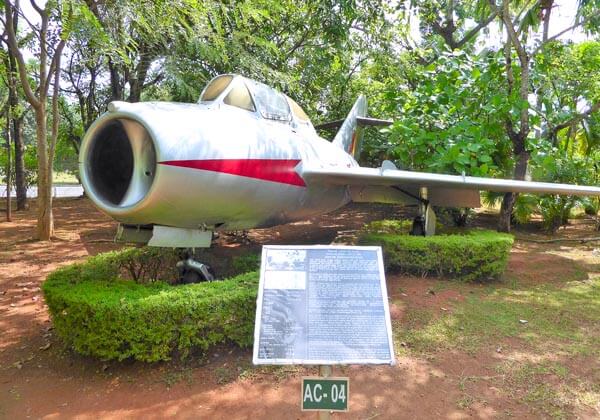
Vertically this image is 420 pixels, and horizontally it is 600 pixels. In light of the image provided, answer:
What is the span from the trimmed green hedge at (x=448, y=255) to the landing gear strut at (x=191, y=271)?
302 centimetres

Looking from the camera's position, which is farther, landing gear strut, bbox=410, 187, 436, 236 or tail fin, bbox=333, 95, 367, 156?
tail fin, bbox=333, 95, 367, 156

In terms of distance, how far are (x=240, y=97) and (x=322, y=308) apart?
12.1 feet

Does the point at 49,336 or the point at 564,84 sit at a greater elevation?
the point at 564,84

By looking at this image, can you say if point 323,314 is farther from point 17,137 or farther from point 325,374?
point 17,137

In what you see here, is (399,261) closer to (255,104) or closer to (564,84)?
(255,104)

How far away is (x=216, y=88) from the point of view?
231 inches

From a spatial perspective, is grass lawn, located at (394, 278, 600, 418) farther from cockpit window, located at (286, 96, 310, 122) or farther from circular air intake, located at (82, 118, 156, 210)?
cockpit window, located at (286, 96, 310, 122)

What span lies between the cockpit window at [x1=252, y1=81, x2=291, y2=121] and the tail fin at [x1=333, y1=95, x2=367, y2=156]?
12.3ft

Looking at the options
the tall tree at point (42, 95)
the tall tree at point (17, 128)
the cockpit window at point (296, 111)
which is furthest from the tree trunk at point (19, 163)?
the cockpit window at point (296, 111)

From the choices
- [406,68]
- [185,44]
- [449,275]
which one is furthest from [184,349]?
[406,68]

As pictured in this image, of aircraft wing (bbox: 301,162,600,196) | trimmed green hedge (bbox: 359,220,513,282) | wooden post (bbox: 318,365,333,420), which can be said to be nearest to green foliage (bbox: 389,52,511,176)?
aircraft wing (bbox: 301,162,600,196)

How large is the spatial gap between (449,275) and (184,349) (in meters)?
4.77

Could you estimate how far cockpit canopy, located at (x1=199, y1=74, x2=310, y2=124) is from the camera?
5725 mm

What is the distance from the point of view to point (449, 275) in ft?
24.5
